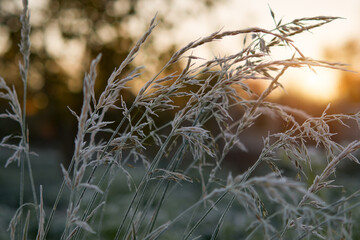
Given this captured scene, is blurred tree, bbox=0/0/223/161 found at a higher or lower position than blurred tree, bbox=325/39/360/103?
higher

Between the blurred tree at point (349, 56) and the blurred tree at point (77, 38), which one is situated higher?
the blurred tree at point (77, 38)

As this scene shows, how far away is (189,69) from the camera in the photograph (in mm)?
1689

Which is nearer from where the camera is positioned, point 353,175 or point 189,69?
point 189,69

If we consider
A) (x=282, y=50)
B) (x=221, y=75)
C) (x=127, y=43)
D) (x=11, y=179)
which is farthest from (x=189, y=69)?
(x=127, y=43)

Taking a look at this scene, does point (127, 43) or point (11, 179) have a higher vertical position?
point (127, 43)

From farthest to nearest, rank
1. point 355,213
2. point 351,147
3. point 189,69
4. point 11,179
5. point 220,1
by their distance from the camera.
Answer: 1. point 220,1
2. point 11,179
3. point 355,213
4. point 189,69
5. point 351,147

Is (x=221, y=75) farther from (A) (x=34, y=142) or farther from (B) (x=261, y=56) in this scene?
(A) (x=34, y=142)

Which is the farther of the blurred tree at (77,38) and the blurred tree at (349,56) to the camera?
the blurred tree at (349,56)

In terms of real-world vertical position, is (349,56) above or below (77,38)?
below

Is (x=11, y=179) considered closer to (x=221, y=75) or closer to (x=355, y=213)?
(x=355, y=213)

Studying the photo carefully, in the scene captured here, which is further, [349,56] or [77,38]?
[349,56]

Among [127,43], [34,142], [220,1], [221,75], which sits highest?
[221,75]

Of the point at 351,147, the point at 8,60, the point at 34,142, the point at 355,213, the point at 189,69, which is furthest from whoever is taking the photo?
the point at 34,142

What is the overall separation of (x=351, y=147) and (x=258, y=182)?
48 cm
